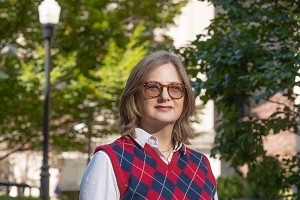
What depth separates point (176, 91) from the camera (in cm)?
390

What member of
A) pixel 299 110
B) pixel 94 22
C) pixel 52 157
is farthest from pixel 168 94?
pixel 52 157

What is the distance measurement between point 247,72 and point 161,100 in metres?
8.46

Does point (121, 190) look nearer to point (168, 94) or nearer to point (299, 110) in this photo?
point (168, 94)

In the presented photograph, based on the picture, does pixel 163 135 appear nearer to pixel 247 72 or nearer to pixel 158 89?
pixel 158 89

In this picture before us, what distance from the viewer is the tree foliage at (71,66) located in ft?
79.2

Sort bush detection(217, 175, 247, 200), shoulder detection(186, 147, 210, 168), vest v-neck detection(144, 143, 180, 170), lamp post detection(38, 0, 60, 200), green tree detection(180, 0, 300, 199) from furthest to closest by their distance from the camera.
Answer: bush detection(217, 175, 247, 200)
lamp post detection(38, 0, 60, 200)
green tree detection(180, 0, 300, 199)
shoulder detection(186, 147, 210, 168)
vest v-neck detection(144, 143, 180, 170)

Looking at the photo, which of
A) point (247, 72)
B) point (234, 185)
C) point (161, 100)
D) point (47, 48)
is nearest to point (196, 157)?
point (161, 100)

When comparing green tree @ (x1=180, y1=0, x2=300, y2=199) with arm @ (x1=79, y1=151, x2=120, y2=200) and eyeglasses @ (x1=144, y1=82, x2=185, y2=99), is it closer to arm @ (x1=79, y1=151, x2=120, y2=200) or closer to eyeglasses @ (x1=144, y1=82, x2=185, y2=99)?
eyeglasses @ (x1=144, y1=82, x2=185, y2=99)

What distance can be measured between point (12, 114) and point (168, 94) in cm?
2069

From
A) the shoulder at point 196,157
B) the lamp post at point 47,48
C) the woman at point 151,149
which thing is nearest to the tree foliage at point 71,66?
the lamp post at point 47,48

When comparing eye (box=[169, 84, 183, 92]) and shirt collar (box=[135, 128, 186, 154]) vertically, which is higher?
eye (box=[169, 84, 183, 92])

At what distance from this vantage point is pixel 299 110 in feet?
37.3

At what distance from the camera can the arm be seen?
3719mm

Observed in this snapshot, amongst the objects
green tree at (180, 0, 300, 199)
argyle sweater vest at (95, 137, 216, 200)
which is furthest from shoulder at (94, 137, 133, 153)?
green tree at (180, 0, 300, 199)
